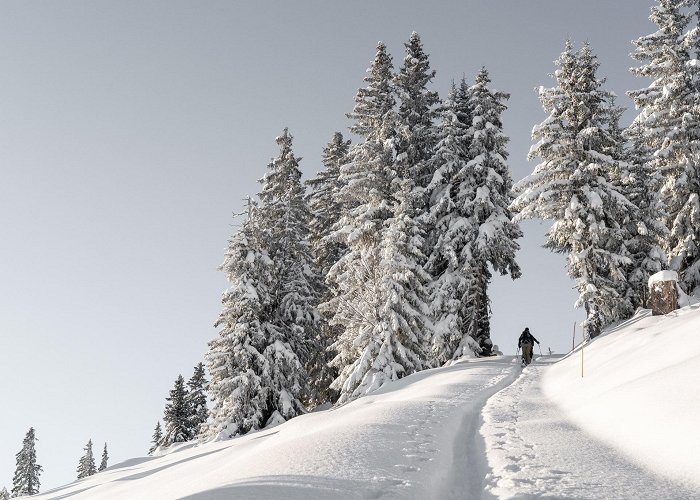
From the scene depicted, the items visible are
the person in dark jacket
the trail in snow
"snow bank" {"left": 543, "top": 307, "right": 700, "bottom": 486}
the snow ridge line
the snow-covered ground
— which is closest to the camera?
the trail in snow

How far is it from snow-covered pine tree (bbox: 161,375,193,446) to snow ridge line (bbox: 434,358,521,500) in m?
36.1

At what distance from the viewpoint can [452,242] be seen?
28078mm

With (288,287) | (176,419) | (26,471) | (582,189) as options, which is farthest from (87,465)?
(582,189)

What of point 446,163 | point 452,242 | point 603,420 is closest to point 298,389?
point 452,242

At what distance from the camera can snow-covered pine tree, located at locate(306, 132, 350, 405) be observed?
32344mm

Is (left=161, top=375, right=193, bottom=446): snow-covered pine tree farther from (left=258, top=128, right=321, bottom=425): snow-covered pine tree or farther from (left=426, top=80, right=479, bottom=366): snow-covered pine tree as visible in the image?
(left=426, top=80, right=479, bottom=366): snow-covered pine tree

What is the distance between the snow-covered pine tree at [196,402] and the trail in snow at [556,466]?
38136 millimetres

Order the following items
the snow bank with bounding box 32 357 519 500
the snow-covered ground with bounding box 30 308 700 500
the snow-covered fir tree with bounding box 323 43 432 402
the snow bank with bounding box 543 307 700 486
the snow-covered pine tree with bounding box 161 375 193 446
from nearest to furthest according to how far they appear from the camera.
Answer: the snow bank with bounding box 32 357 519 500
the snow-covered ground with bounding box 30 308 700 500
the snow bank with bounding box 543 307 700 486
the snow-covered fir tree with bounding box 323 43 432 402
the snow-covered pine tree with bounding box 161 375 193 446

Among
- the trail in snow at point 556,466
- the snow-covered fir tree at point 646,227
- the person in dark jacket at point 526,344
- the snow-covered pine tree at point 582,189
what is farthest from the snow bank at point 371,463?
the snow-covered fir tree at point 646,227

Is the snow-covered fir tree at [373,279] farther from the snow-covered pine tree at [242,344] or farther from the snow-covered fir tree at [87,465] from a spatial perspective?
the snow-covered fir tree at [87,465]

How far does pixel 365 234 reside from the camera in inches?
1059

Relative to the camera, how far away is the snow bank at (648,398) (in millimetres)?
6570

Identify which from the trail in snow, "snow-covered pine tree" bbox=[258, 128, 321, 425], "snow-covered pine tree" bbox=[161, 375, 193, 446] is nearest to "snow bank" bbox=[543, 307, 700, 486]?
the trail in snow

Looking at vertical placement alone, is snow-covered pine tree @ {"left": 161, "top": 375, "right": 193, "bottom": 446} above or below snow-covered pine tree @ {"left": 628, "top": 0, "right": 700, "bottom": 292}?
below
